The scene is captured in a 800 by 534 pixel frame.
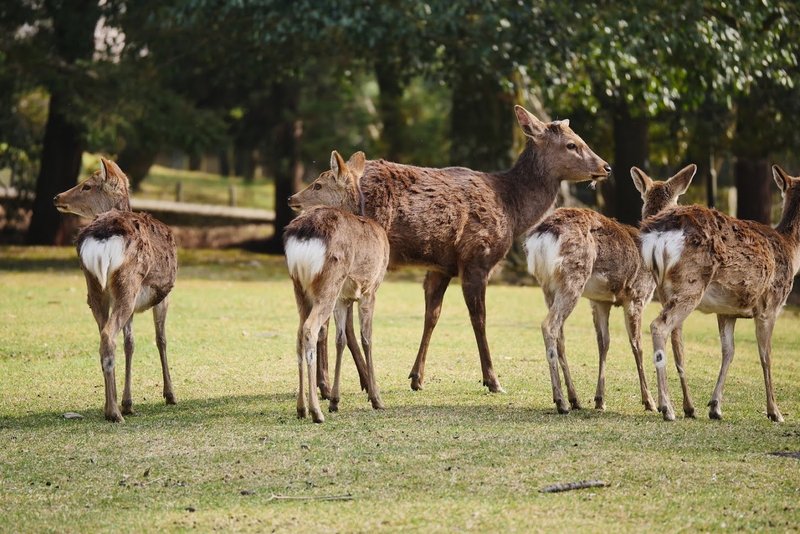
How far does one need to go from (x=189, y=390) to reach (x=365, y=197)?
212cm

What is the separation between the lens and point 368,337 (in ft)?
29.1

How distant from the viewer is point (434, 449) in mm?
7418

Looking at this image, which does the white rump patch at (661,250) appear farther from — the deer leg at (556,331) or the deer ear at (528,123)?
the deer ear at (528,123)

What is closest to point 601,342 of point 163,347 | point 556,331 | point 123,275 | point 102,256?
point 556,331

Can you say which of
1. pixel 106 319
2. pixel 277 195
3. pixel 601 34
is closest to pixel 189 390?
pixel 106 319

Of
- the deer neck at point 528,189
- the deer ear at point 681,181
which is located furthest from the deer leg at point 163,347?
the deer ear at point 681,181

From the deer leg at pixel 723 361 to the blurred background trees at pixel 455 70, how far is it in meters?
9.37

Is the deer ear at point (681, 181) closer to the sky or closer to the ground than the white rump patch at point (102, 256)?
closer to the sky

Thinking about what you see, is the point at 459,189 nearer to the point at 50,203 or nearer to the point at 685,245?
the point at 685,245

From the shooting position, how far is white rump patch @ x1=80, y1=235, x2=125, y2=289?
834 centimetres

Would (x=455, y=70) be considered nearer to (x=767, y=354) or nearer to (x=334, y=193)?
(x=334, y=193)

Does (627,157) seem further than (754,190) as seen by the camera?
No

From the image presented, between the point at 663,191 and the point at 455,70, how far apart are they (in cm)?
1088

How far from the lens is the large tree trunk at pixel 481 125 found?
21.3 metres
